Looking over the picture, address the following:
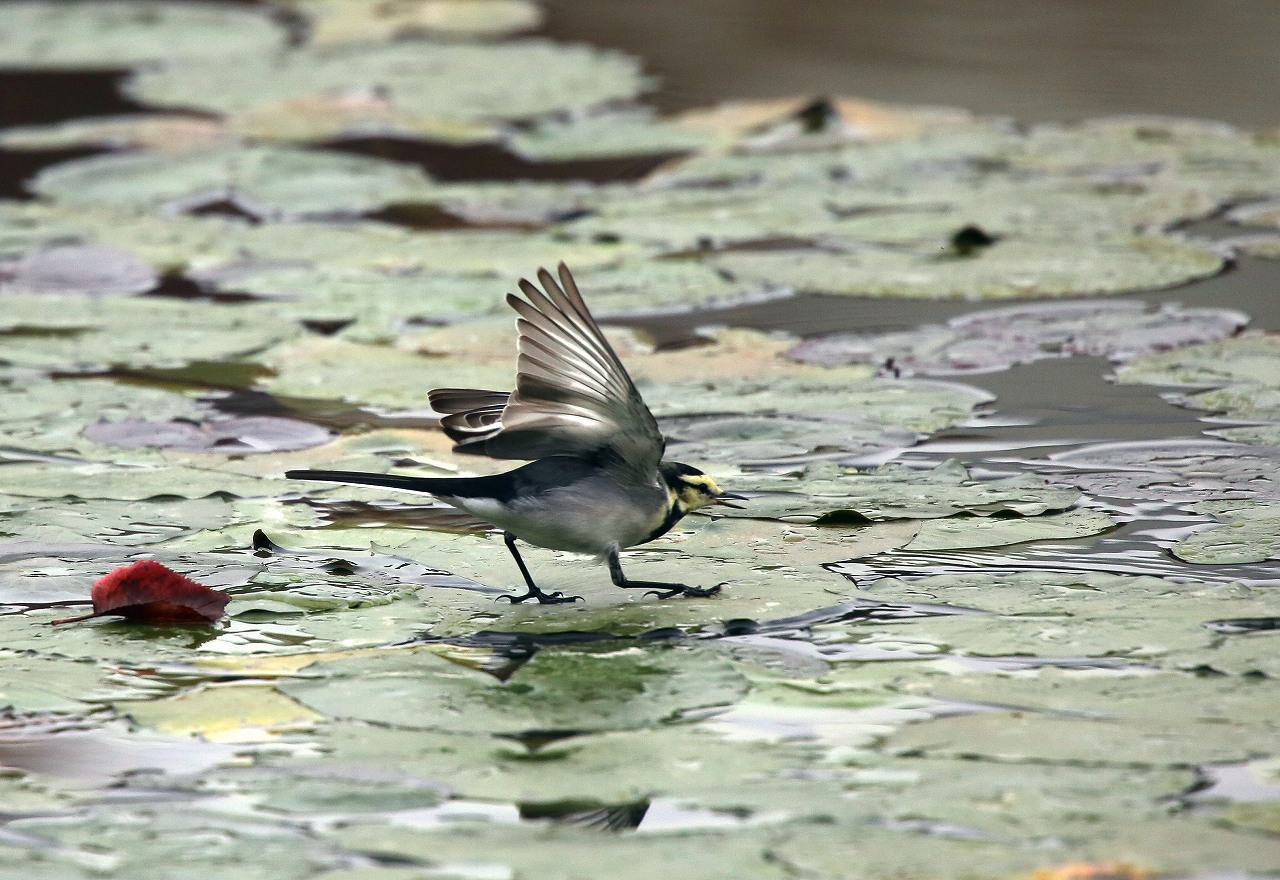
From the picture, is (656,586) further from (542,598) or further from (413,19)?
(413,19)

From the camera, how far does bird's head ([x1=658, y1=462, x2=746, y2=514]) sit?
4.39m

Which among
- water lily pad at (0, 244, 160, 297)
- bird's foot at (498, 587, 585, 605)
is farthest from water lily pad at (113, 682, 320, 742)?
water lily pad at (0, 244, 160, 297)

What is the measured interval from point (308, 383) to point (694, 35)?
8832mm

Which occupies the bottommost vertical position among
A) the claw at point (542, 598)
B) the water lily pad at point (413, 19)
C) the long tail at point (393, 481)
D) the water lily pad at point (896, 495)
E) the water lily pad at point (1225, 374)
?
the claw at point (542, 598)

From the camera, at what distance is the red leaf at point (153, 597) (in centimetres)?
418

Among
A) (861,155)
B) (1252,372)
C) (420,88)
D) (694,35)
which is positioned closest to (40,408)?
(1252,372)

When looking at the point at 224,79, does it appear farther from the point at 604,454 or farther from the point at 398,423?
the point at 604,454

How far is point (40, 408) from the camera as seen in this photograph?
5980 millimetres

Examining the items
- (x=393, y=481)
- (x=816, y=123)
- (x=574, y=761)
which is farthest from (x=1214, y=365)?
(x=816, y=123)

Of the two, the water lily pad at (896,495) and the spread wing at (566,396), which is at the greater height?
the spread wing at (566,396)

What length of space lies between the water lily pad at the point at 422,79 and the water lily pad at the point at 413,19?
1.92 feet

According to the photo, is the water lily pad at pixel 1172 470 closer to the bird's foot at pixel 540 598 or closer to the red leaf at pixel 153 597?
the bird's foot at pixel 540 598

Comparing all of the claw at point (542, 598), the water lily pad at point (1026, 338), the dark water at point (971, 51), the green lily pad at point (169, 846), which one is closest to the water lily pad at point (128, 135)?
the dark water at point (971, 51)

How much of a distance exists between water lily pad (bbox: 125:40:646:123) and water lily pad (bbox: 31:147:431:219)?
1.40 meters
